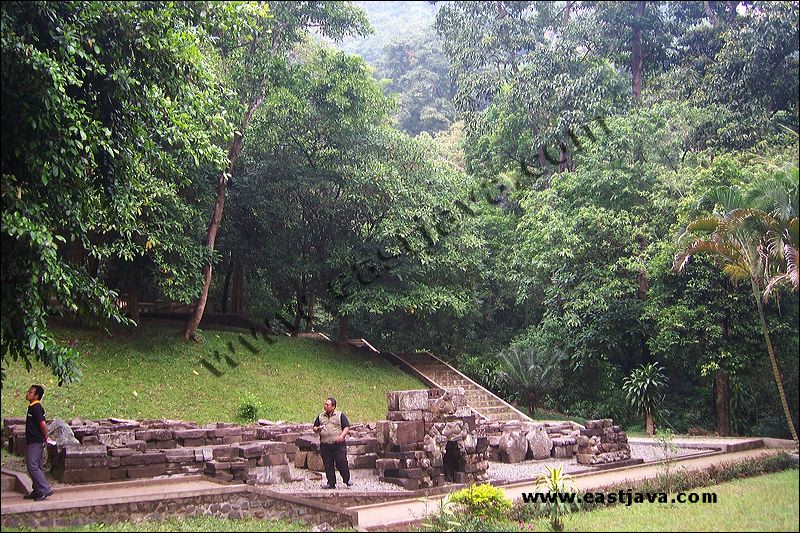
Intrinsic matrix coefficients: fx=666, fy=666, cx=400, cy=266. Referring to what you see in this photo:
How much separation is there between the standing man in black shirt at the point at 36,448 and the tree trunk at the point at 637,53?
2322 centimetres

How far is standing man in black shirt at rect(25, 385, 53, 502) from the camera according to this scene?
7668mm

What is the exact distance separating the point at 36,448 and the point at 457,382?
1606cm

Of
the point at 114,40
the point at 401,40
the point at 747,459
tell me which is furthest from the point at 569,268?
the point at 401,40

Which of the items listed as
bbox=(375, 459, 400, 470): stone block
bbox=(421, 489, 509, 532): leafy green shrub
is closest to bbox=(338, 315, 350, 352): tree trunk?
bbox=(375, 459, 400, 470): stone block

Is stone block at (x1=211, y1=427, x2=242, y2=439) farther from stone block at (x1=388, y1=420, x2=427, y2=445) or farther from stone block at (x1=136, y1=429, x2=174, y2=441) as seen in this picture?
stone block at (x1=388, y1=420, x2=427, y2=445)

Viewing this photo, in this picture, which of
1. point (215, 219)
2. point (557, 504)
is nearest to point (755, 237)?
point (557, 504)

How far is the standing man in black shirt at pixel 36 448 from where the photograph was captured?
7668 millimetres

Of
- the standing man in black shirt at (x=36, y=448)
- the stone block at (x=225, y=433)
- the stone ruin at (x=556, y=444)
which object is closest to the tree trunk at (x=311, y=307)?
the stone ruin at (x=556, y=444)

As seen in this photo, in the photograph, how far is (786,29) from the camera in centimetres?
1338

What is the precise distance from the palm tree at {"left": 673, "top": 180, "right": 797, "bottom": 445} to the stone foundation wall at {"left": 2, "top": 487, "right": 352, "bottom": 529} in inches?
221

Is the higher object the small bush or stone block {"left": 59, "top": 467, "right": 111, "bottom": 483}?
stone block {"left": 59, "top": 467, "right": 111, "bottom": 483}

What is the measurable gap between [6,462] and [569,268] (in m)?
15.1

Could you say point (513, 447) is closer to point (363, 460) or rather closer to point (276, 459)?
point (363, 460)

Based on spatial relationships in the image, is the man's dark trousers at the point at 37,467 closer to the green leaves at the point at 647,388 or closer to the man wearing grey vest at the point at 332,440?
the man wearing grey vest at the point at 332,440
